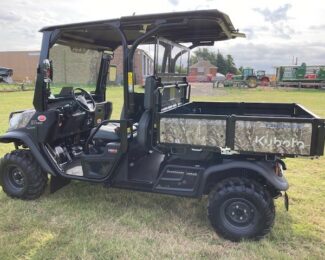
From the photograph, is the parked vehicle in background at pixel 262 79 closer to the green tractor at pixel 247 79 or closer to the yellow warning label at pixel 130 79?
the green tractor at pixel 247 79

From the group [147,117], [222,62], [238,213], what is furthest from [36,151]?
[222,62]

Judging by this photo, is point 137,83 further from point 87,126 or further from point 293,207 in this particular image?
point 293,207

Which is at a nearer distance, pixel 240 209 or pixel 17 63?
pixel 240 209

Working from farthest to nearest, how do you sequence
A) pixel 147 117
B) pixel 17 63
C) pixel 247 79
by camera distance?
1. pixel 17 63
2. pixel 247 79
3. pixel 147 117

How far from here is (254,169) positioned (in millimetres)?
3266

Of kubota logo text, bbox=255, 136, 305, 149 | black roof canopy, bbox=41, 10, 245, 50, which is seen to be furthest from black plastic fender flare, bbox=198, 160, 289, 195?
black roof canopy, bbox=41, 10, 245, 50

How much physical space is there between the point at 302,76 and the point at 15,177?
29983 mm

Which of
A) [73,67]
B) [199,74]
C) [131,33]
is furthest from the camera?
[199,74]

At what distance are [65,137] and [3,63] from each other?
4336 centimetres

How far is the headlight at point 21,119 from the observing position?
13.4 feet

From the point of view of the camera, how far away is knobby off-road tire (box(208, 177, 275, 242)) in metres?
3.27

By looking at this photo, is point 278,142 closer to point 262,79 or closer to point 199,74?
point 199,74

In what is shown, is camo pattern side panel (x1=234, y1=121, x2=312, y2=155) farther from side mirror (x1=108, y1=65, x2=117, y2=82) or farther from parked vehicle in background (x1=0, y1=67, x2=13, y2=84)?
parked vehicle in background (x1=0, y1=67, x2=13, y2=84)

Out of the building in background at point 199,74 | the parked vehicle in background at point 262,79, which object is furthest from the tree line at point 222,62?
the parked vehicle in background at point 262,79
